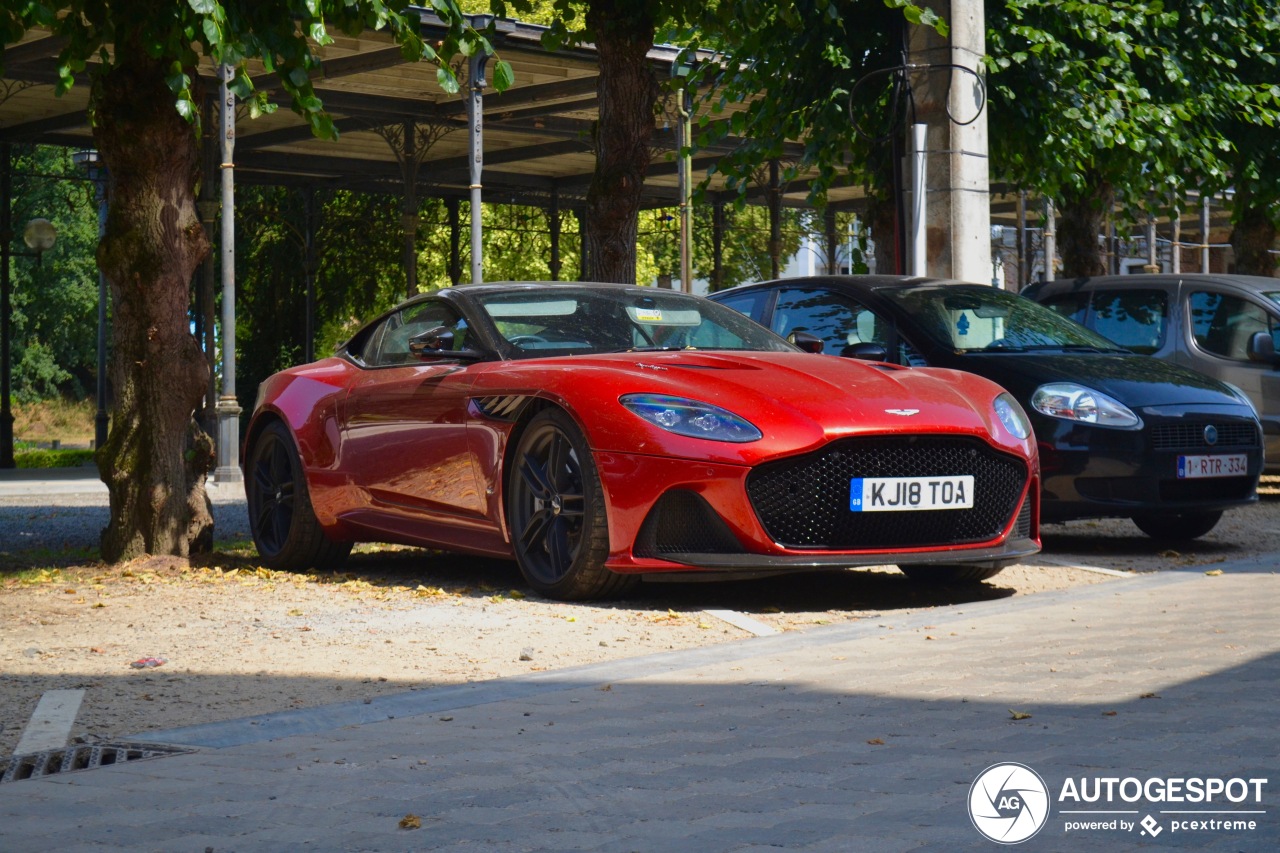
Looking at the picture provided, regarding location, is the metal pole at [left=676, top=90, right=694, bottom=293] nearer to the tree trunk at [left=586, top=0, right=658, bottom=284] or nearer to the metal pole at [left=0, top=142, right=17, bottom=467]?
the tree trunk at [left=586, top=0, right=658, bottom=284]

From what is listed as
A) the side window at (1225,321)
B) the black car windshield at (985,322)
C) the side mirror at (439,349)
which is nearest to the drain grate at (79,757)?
the side mirror at (439,349)

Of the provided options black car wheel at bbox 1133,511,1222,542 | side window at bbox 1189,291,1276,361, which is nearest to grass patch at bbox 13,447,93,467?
side window at bbox 1189,291,1276,361

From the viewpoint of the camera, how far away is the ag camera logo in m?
3.42

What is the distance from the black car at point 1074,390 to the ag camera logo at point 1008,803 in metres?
4.41

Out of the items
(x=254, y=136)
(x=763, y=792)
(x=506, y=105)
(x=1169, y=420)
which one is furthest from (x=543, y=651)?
(x=254, y=136)

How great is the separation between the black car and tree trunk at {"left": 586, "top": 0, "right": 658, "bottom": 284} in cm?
235

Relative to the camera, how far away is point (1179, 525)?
9.84 meters

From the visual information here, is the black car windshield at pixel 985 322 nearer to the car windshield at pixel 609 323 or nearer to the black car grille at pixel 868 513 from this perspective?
the car windshield at pixel 609 323

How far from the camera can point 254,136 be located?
2691cm

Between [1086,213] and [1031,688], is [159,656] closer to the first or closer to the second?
[1031,688]

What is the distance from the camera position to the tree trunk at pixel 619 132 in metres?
11.8

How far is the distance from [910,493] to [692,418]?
0.90 m

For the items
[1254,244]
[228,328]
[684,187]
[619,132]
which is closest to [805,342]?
[619,132]

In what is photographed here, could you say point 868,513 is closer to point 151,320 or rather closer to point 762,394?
point 762,394
